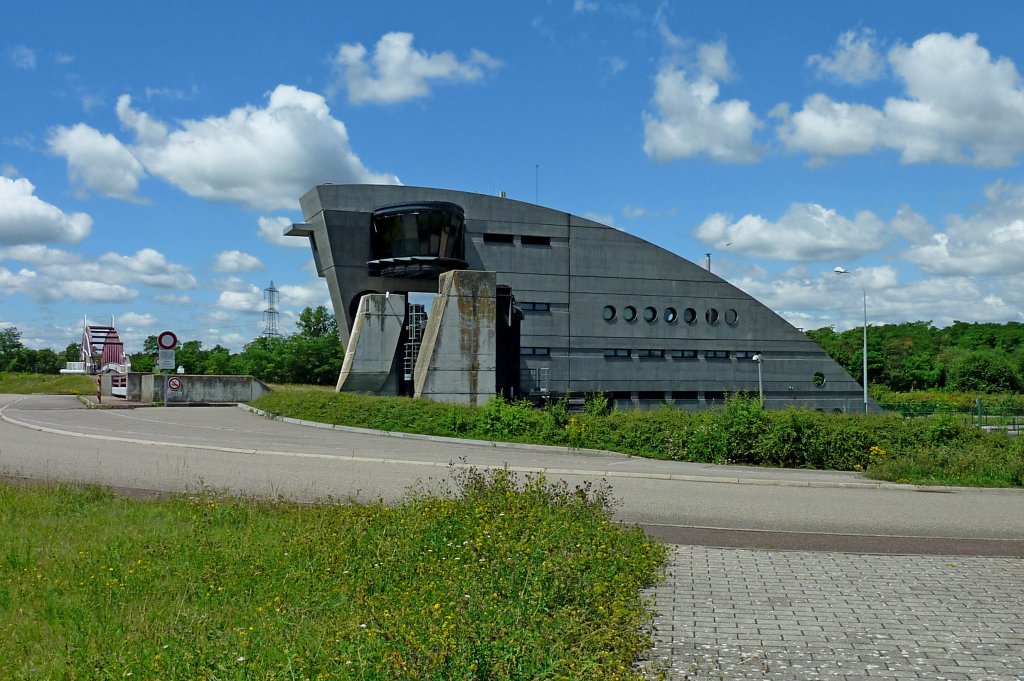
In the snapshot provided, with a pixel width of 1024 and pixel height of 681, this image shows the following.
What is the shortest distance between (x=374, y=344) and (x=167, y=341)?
30.9 feet

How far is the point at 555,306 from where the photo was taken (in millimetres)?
41688

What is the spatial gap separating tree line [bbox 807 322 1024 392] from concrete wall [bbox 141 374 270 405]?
52.1m

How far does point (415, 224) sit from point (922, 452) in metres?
26.8

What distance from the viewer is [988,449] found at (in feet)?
→ 52.7

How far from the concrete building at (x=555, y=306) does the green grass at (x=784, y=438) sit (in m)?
13.1

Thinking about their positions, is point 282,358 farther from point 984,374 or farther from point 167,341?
point 984,374

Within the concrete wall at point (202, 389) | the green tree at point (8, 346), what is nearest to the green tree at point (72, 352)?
the green tree at point (8, 346)

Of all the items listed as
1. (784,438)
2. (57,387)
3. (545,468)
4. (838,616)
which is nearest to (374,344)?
(545,468)

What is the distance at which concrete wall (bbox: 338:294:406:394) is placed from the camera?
122 feet

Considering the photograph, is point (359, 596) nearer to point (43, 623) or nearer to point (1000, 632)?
point (43, 623)

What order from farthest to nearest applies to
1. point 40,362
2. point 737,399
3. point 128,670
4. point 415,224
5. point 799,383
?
point 40,362 → point 799,383 → point 415,224 → point 737,399 → point 128,670

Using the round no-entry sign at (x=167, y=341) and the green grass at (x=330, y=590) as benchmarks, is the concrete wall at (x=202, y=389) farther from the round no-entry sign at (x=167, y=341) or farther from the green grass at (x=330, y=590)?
the green grass at (x=330, y=590)

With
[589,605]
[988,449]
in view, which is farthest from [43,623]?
[988,449]

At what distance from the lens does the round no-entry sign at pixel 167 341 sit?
30.3 m
